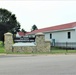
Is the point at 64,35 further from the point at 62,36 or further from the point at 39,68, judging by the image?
the point at 39,68

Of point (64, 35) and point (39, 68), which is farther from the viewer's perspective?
point (64, 35)

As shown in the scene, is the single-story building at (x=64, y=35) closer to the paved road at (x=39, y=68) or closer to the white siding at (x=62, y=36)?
the white siding at (x=62, y=36)

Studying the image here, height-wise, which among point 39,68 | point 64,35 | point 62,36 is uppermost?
point 64,35

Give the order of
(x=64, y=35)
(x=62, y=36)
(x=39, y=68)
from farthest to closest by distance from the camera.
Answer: (x=62, y=36)
(x=64, y=35)
(x=39, y=68)

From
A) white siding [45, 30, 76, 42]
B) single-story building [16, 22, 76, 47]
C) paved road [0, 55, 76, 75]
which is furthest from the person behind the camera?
single-story building [16, 22, 76, 47]

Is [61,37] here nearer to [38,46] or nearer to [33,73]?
[38,46]

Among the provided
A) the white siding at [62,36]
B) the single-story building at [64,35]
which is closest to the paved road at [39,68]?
the single-story building at [64,35]

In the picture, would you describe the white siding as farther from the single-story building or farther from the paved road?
the paved road

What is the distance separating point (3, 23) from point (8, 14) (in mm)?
3293

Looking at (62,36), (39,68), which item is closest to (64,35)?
(62,36)

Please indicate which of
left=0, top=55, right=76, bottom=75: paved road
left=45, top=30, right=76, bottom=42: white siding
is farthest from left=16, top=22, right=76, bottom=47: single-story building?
left=0, top=55, right=76, bottom=75: paved road

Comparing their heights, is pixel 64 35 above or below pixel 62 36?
above

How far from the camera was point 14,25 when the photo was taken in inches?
2409

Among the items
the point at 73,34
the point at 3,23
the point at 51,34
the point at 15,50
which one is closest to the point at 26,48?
the point at 15,50
